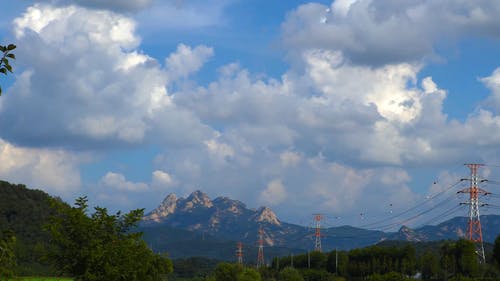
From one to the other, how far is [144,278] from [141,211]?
4980 millimetres

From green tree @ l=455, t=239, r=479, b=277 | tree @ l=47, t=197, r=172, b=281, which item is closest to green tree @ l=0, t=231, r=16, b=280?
tree @ l=47, t=197, r=172, b=281

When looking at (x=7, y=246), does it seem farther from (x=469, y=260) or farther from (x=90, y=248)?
(x=469, y=260)

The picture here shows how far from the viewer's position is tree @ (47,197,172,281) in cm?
4641

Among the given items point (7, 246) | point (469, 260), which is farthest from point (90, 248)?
point (469, 260)

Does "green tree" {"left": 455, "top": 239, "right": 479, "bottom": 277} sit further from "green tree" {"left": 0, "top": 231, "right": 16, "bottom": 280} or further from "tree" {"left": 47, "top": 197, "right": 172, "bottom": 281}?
"green tree" {"left": 0, "top": 231, "right": 16, "bottom": 280}

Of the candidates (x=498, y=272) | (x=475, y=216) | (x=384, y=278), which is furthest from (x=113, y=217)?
(x=498, y=272)

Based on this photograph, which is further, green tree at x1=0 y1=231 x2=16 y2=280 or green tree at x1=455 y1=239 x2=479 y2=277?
green tree at x1=455 y1=239 x2=479 y2=277

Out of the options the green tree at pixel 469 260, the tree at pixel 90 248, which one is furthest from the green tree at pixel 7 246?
the green tree at pixel 469 260

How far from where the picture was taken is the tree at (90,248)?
152ft

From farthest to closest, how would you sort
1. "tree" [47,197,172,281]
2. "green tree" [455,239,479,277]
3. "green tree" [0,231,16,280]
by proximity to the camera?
"green tree" [455,239,479,277] → "tree" [47,197,172,281] → "green tree" [0,231,16,280]

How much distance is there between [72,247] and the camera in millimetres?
47375

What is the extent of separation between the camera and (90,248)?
47281 millimetres

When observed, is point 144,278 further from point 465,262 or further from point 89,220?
point 465,262

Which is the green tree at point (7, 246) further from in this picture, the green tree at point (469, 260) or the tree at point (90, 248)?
the green tree at point (469, 260)
